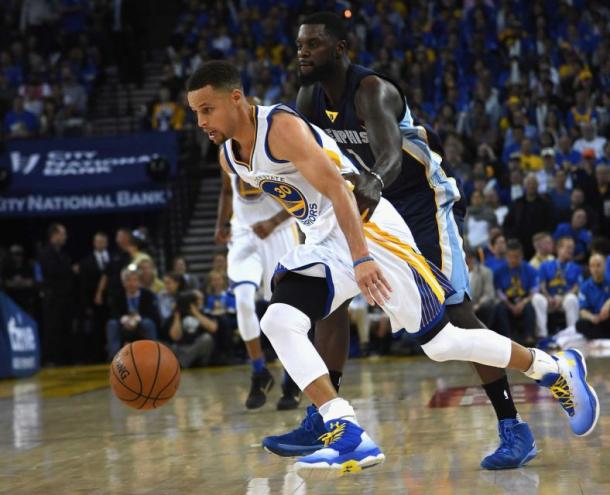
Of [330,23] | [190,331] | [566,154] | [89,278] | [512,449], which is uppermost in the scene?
[330,23]

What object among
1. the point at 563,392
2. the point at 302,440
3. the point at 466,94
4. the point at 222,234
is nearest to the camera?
the point at 563,392

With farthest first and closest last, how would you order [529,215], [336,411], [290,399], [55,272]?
1. [55,272]
2. [529,215]
3. [290,399]
4. [336,411]

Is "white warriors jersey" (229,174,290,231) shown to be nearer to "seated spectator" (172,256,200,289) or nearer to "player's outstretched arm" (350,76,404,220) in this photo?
"player's outstretched arm" (350,76,404,220)

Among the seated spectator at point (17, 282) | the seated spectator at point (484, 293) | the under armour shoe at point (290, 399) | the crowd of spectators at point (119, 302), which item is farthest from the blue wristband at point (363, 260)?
the seated spectator at point (17, 282)

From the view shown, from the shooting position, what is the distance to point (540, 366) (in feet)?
14.2

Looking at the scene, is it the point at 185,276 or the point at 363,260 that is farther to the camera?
the point at 185,276

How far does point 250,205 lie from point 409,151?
2.89 m

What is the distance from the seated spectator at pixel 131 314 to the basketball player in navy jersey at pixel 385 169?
7.70 metres

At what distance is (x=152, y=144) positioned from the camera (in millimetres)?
14742

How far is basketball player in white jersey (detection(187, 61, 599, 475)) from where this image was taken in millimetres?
3930

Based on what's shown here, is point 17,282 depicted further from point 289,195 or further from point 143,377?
point 289,195

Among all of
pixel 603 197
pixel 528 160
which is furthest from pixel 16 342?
pixel 603 197

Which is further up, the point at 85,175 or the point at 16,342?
the point at 85,175

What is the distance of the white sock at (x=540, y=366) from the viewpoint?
14.2ft
